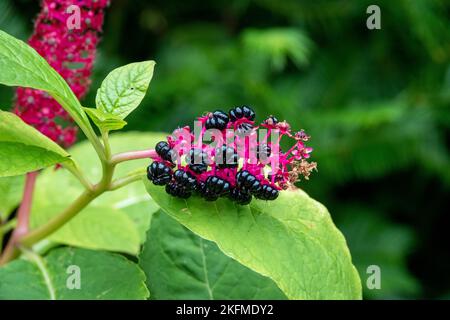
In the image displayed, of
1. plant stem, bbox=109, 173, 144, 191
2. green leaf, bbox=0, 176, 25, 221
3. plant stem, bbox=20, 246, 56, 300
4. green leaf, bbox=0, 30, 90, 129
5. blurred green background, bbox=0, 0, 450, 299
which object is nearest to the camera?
green leaf, bbox=0, 30, 90, 129

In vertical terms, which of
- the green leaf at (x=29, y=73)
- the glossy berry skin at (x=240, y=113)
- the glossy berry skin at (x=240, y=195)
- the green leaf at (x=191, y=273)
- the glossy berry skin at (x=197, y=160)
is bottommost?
the green leaf at (x=191, y=273)

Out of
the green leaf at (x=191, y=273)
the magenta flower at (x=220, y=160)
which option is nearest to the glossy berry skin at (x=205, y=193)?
the magenta flower at (x=220, y=160)

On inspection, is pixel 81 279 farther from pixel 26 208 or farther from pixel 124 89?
pixel 124 89

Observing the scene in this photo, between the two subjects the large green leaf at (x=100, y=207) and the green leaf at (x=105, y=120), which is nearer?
the green leaf at (x=105, y=120)

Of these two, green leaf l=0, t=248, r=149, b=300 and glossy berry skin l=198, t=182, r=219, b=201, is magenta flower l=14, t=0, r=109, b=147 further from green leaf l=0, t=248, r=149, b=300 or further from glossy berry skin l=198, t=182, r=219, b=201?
glossy berry skin l=198, t=182, r=219, b=201

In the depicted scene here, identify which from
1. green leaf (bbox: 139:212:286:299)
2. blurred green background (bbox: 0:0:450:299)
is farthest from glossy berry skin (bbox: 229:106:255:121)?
blurred green background (bbox: 0:0:450:299)

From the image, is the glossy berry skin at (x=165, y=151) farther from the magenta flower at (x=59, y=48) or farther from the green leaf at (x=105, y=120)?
the magenta flower at (x=59, y=48)

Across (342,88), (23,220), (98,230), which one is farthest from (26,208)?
(342,88)
